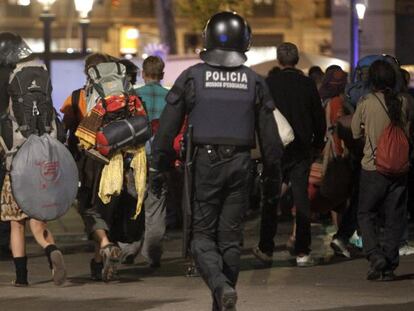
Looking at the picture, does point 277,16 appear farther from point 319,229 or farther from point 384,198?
A: point 384,198

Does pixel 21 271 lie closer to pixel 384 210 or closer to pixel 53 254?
pixel 53 254

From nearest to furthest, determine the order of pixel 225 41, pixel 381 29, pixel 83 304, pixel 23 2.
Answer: pixel 225 41 → pixel 83 304 → pixel 381 29 → pixel 23 2

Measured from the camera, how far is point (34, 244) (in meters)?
14.4

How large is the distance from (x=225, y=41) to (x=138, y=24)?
47.0 metres

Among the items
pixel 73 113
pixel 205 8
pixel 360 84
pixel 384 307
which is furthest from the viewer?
pixel 205 8

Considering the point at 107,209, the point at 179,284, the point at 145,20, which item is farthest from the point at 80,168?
the point at 145,20

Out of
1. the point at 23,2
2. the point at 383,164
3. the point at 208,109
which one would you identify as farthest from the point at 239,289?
the point at 23,2

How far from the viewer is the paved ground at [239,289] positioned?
32.7ft

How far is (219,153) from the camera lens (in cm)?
872

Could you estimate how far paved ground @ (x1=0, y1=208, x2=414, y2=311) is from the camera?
998 cm

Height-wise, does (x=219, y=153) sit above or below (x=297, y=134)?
above

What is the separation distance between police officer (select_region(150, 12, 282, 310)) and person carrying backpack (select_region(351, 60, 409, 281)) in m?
2.44

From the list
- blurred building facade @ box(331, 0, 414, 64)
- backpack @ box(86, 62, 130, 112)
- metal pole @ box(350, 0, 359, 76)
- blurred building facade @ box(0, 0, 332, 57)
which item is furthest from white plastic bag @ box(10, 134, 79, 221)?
blurred building facade @ box(0, 0, 332, 57)

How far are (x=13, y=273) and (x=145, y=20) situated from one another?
4434 cm
